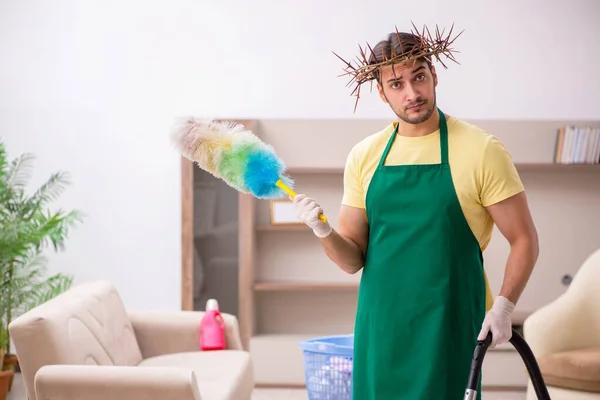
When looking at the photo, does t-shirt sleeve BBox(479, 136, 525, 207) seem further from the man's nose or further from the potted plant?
the potted plant

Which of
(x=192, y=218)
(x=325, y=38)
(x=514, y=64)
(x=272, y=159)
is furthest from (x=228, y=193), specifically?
(x=272, y=159)

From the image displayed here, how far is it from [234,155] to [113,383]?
1.15 m

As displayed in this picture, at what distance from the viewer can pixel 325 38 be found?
567 cm

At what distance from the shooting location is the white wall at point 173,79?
5.62 m

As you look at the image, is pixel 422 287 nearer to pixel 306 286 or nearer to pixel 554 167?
pixel 306 286

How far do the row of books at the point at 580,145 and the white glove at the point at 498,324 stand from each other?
11.7ft

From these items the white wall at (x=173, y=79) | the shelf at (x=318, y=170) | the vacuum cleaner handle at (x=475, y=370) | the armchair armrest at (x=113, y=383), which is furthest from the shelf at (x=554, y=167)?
the vacuum cleaner handle at (x=475, y=370)

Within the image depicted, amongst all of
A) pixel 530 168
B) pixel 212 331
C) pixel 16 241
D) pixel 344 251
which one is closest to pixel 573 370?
pixel 212 331

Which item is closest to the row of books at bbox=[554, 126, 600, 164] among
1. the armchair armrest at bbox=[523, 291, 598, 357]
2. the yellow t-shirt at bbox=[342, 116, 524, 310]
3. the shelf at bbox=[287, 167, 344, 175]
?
the armchair armrest at bbox=[523, 291, 598, 357]

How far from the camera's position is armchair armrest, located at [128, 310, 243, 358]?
4.18 m

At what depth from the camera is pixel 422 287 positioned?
2029 millimetres

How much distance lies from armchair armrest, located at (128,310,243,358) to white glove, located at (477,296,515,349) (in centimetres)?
Answer: 243

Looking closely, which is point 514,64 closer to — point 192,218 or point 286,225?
point 286,225

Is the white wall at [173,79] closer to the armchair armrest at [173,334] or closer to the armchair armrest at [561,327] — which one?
the armchair armrest at [173,334]
